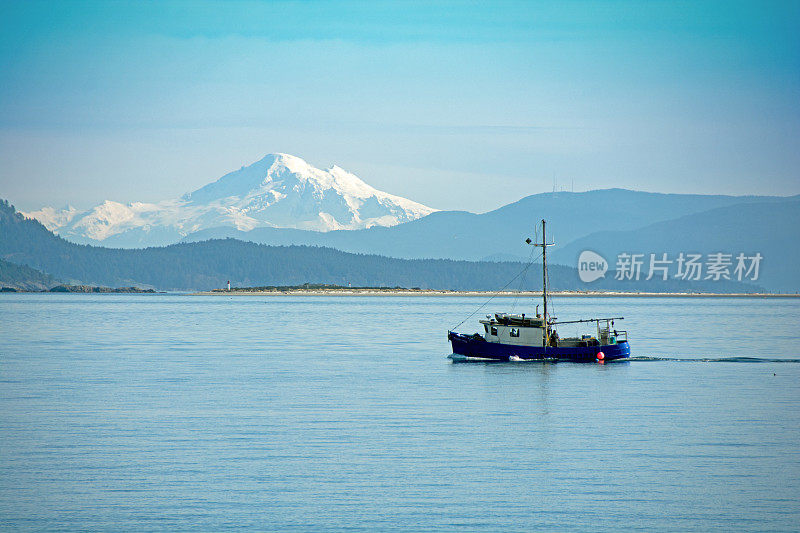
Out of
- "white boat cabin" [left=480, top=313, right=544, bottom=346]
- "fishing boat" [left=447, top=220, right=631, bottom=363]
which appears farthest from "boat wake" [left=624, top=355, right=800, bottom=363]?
"white boat cabin" [left=480, top=313, right=544, bottom=346]

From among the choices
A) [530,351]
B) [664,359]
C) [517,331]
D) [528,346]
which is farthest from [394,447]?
[664,359]

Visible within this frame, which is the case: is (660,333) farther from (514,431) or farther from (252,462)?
(252,462)

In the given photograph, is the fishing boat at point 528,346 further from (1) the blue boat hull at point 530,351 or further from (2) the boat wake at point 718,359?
(2) the boat wake at point 718,359

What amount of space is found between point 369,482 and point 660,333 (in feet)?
329

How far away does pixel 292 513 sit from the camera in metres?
25.9

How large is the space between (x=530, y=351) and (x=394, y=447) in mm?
41778

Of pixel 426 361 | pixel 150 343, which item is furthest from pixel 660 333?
pixel 150 343

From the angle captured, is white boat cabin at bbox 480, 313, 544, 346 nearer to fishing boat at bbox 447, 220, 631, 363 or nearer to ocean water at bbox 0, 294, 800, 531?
fishing boat at bbox 447, 220, 631, 363

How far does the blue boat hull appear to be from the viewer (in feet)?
247

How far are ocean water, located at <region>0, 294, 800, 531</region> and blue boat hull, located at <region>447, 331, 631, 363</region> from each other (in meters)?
4.63

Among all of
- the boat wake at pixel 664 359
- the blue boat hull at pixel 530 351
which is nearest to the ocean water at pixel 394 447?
the blue boat hull at pixel 530 351

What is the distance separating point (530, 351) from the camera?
247 ft

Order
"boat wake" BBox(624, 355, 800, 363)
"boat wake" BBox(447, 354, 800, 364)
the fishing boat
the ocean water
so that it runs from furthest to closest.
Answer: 1. "boat wake" BBox(624, 355, 800, 363)
2. "boat wake" BBox(447, 354, 800, 364)
3. the fishing boat
4. the ocean water

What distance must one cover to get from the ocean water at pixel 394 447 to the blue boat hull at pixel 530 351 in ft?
15.2
